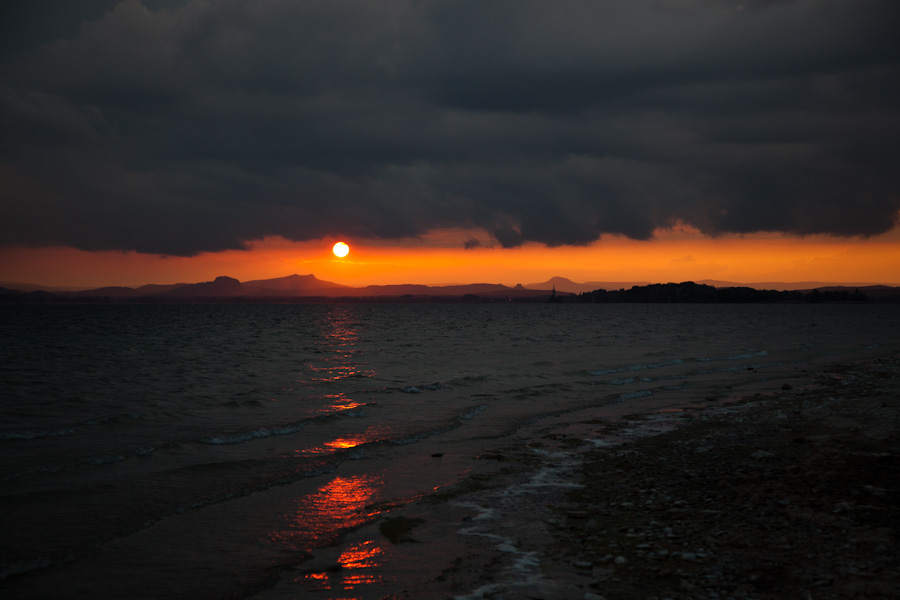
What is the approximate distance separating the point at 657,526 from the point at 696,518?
689 mm

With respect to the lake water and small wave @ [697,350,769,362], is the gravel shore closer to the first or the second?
the lake water

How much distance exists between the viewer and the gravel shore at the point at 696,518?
6844 millimetres

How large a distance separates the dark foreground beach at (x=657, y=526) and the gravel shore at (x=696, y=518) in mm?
26

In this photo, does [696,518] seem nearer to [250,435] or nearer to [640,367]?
[250,435]

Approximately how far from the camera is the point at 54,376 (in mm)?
31094

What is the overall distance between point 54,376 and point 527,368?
26422 millimetres

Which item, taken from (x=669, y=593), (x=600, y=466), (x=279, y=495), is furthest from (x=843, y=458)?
(x=279, y=495)

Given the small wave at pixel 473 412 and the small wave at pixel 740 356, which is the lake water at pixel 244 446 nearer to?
the small wave at pixel 473 412

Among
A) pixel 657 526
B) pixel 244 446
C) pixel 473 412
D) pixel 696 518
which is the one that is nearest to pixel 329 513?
pixel 657 526


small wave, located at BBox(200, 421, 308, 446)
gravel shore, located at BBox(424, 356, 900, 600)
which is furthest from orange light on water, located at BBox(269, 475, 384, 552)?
small wave, located at BBox(200, 421, 308, 446)

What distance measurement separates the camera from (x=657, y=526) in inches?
340

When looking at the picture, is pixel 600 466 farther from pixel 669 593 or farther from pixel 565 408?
pixel 565 408

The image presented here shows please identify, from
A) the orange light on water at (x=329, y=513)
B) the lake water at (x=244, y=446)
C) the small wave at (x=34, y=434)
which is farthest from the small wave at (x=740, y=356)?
the small wave at (x=34, y=434)

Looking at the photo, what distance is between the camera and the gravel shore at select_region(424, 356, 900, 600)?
6.84 metres
